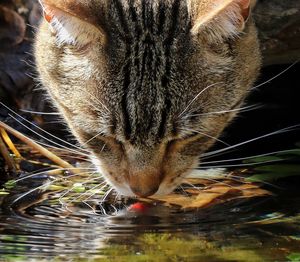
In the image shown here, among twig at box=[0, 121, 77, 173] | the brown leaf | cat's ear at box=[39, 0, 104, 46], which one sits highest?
cat's ear at box=[39, 0, 104, 46]

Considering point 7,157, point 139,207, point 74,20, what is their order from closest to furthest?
point 74,20, point 139,207, point 7,157

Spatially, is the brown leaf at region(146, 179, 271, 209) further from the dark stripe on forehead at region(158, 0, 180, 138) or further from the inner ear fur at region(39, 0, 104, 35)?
the inner ear fur at region(39, 0, 104, 35)

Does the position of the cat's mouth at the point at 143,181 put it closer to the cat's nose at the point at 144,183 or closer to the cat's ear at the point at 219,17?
the cat's nose at the point at 144,183

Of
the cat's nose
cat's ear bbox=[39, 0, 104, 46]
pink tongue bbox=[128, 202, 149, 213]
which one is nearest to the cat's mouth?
the cat's nose

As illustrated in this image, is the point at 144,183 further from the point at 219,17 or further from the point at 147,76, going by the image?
the point at 219,17

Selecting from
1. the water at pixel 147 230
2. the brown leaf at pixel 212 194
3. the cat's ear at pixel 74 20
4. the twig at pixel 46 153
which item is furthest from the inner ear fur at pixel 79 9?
the twig at pixel 46 153

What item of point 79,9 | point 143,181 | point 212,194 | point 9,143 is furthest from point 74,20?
point 9,143
